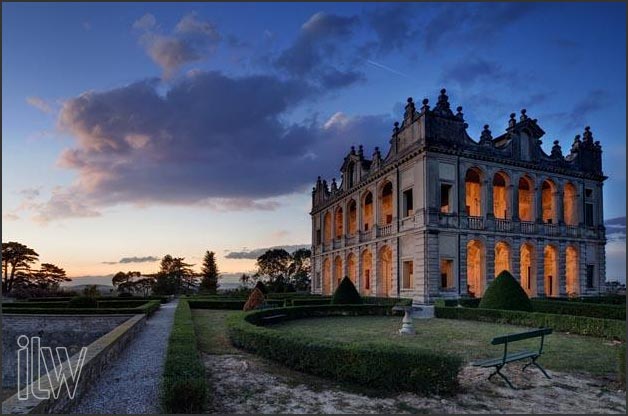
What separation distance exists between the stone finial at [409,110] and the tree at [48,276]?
4641 cm

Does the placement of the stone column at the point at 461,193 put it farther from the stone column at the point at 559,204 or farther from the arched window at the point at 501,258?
the stone column at the point at 559,204

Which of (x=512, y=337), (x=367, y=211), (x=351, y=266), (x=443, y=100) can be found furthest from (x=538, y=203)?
(x=512, y=337)

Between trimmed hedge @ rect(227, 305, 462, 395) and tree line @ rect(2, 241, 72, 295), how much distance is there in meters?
A: 52.1

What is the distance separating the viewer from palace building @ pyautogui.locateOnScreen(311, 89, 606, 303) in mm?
31406

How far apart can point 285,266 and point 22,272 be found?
3836cm

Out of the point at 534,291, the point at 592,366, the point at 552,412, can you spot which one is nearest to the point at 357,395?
the point at 552,412

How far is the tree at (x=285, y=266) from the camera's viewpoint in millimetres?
77875

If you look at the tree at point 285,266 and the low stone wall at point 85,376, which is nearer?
the low stone wall at point 85,376

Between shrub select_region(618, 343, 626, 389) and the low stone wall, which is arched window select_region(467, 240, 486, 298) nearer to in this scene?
shrub select_region(618, 343, 626, 389)

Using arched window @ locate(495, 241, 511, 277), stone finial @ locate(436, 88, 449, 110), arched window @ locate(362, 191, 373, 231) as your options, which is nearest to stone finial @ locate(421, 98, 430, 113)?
stone finial @ locate(436, 88, 449, 110)

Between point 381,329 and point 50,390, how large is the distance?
46.3 ft

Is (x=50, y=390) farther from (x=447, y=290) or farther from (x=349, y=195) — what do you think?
(x=349, y=195)

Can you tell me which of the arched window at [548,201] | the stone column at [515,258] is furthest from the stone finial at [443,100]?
the arched window at [548,201]

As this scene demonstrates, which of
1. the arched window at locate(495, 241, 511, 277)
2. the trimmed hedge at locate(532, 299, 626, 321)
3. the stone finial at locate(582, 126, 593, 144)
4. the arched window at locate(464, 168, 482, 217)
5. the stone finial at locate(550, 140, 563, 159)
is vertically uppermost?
the stone finial at locate(582, 126, 593, 144)
